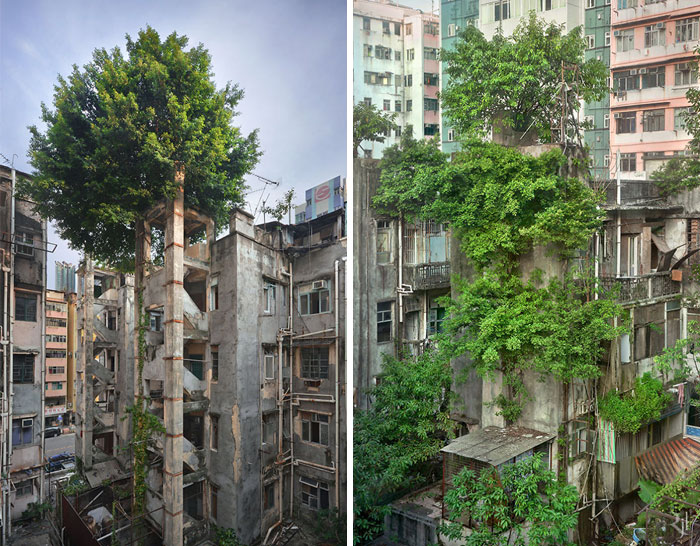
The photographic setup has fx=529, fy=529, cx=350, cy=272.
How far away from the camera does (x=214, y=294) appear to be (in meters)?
2.07

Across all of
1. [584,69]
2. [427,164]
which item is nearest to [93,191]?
[427,164]

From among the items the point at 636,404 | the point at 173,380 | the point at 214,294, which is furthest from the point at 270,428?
the point at 636,404

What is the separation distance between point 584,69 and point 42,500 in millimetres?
2793

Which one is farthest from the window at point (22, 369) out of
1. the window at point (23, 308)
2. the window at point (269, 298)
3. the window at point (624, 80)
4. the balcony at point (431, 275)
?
the window at point (624, 80)

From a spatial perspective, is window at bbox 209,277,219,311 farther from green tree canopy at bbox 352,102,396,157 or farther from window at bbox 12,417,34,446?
green tree canopy at bbox 352,102,396,157

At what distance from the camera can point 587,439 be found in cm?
235

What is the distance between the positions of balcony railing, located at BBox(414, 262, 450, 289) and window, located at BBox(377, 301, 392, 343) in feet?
0.65

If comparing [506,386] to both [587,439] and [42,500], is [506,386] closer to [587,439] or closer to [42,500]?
[587,439]

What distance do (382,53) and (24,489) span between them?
2.51 meters

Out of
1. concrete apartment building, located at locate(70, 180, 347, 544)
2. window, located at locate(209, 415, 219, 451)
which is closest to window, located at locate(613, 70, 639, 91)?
concrete apartment building, located at locate(70, 180, 347, 544)

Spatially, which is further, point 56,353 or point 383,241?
point 383,241

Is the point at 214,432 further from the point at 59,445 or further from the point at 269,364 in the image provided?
the point at 59,445

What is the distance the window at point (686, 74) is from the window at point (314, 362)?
6.35ft

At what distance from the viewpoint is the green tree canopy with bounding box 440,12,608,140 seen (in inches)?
92.7
